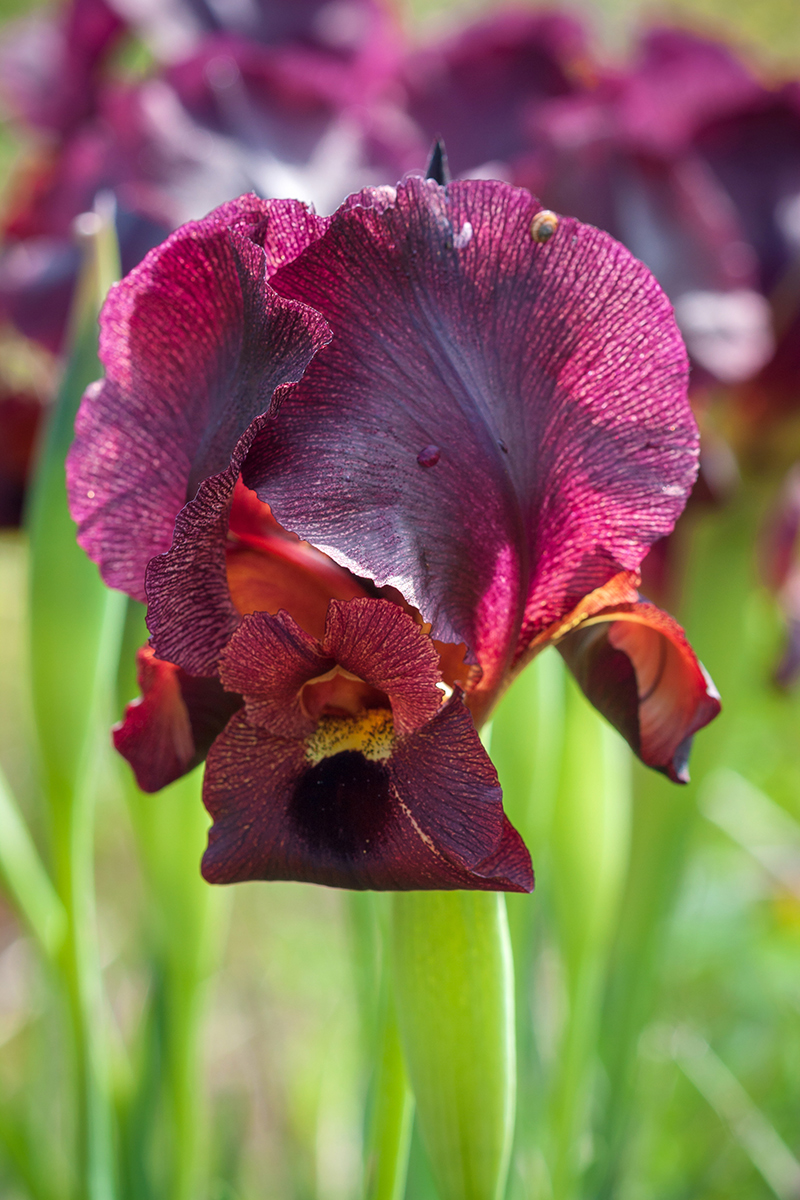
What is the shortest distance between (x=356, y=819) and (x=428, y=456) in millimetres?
85

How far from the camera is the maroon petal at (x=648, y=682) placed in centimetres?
27

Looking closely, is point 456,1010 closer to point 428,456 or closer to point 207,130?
point 428,456

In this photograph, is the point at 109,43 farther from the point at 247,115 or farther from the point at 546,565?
the point at 546,565

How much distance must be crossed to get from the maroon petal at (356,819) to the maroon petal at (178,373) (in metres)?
0.06

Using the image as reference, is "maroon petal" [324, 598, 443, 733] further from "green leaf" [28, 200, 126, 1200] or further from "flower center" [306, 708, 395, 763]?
"green leaf" [28, 200, 126, 1200]

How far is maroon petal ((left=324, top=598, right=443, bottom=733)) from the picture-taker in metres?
0.23

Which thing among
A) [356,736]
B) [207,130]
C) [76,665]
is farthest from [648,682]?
[207,130]

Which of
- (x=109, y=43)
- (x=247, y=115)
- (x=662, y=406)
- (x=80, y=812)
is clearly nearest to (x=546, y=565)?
(x=662, y=406)

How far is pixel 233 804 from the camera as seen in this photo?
24 cm

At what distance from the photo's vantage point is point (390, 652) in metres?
0.23

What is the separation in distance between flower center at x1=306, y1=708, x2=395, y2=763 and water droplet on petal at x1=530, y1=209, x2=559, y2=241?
0.12 meters

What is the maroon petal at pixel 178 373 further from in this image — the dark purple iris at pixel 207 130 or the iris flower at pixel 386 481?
the dark purple iris at pixel 207 130

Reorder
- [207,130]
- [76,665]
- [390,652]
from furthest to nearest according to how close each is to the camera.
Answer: [207,130] < [76,665] < [390,652]

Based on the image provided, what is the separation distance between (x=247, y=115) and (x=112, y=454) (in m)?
0.34
